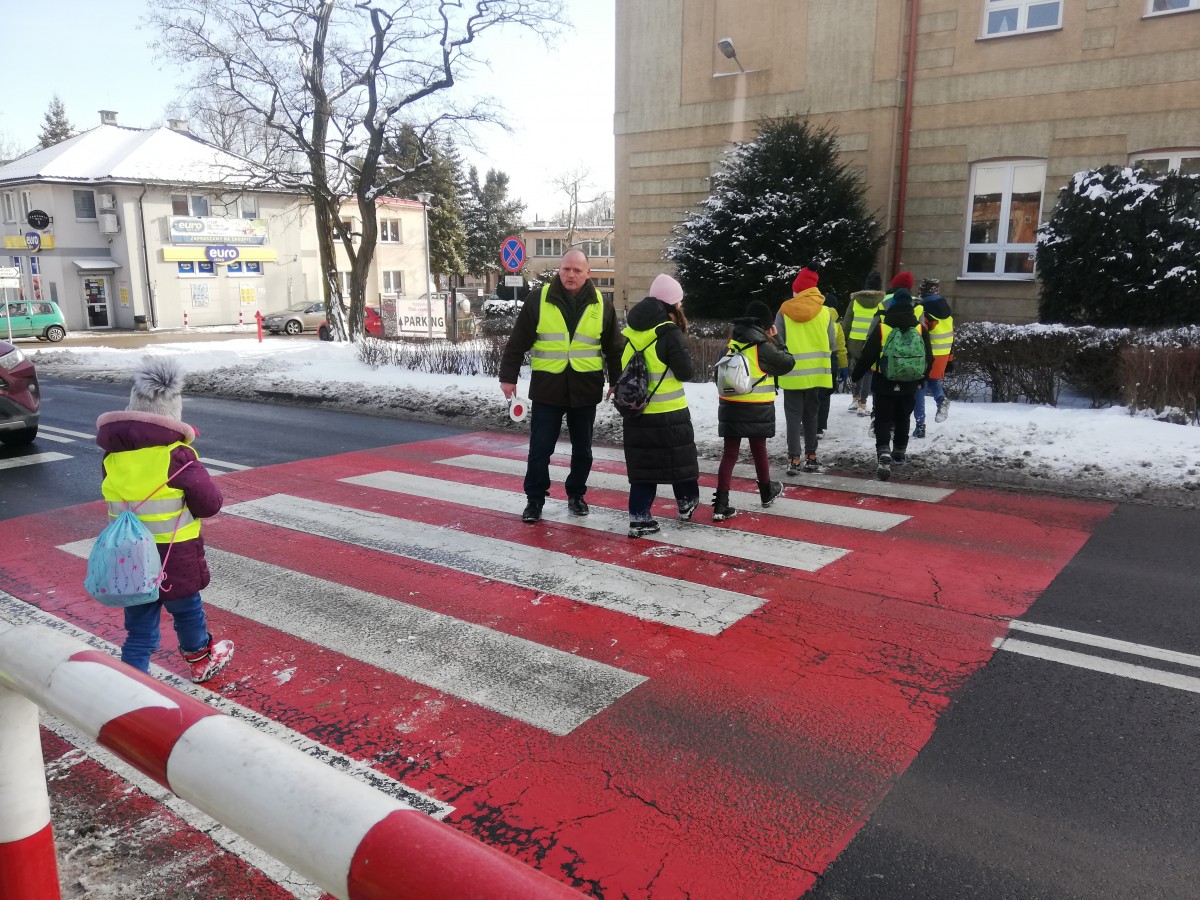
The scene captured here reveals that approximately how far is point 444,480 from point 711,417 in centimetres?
385

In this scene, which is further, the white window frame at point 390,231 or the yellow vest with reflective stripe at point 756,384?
the white window frame at point 390,231

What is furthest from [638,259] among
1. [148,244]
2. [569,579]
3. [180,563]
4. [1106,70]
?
[148,244]

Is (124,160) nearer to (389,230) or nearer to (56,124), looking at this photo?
(389,230)

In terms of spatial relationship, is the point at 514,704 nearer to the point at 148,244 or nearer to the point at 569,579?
the point at 569,579

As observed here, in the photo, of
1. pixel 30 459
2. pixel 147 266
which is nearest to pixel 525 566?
pixel 30 459

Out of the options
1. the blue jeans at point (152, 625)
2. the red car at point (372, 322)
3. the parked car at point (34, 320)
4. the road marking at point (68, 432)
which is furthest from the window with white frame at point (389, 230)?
the blue jeans at point (152, 625)

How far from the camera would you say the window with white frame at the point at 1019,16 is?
16094 mm

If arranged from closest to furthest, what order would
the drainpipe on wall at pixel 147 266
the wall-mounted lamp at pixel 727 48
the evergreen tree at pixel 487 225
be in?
the wall-mounted lamp at pixel 727 48
the drainpipe on wall at pixel 147 266
the evergreen tree at pixel 487 225

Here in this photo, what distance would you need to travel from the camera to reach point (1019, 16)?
53.9 feet

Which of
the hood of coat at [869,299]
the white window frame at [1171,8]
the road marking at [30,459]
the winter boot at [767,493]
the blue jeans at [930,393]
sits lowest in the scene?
the road marking at [30,459]

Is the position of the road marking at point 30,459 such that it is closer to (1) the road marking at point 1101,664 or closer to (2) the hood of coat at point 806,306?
(2) the hood of coat at point 806,306

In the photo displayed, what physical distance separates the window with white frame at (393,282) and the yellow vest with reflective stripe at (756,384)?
45668 millimetres

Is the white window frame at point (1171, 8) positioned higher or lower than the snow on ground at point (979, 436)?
higher

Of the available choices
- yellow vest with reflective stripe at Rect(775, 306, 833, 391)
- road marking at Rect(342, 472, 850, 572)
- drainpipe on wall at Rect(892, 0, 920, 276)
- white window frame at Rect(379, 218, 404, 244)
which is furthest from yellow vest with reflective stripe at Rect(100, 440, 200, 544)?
white window frame at Rect(379, 218, 404, 244)
